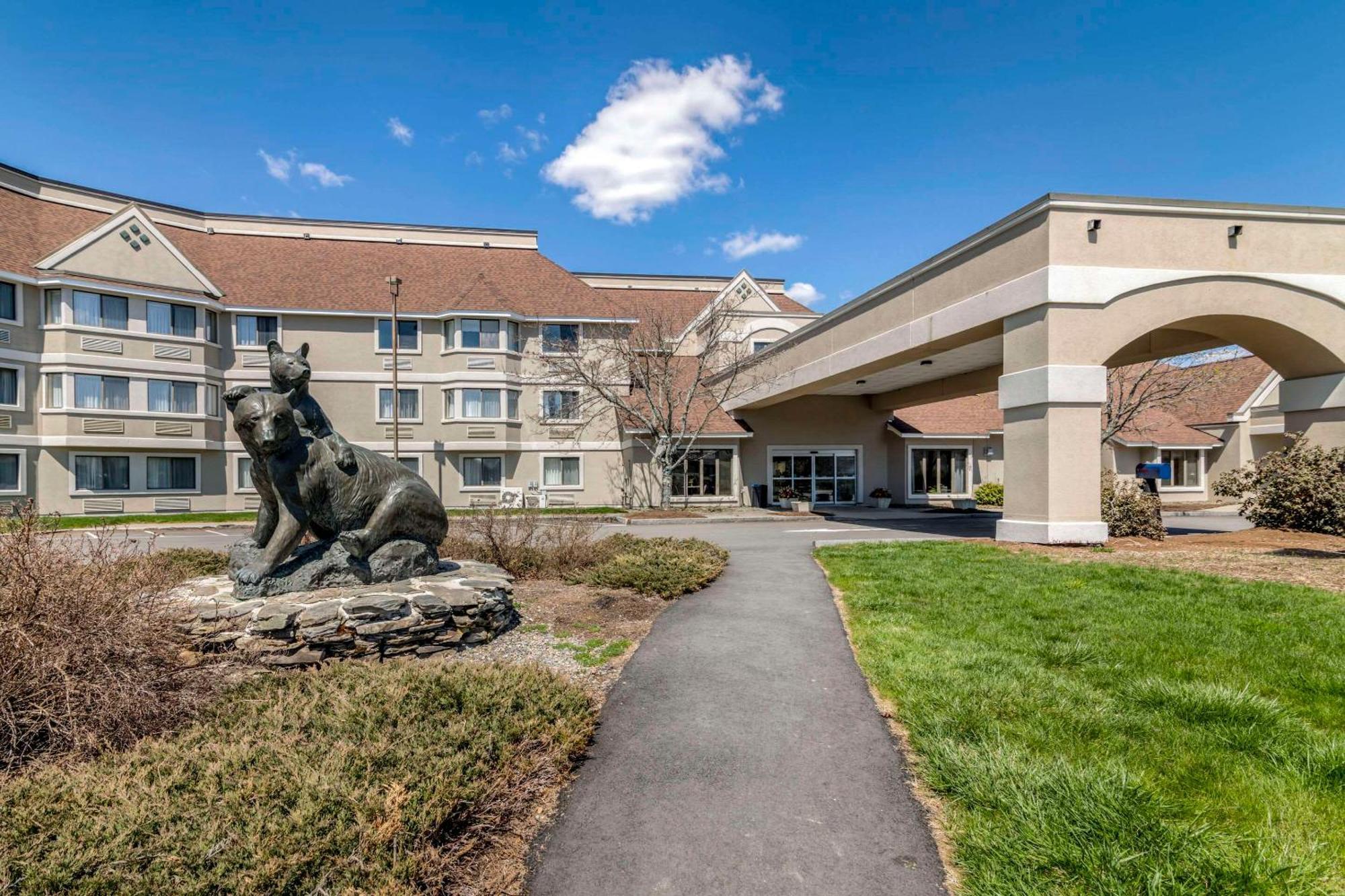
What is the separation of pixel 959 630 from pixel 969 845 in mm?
3873

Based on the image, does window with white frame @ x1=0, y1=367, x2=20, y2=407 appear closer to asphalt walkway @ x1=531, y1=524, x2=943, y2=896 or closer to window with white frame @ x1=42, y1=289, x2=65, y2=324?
window with white frame @ x1=42, y1=289, x2=65, y2=324

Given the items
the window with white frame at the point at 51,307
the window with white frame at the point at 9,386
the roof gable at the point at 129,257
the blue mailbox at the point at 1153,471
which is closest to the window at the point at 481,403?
the roof gable at the point at 129,257

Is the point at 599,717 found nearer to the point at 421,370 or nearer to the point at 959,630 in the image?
the point at 959,630

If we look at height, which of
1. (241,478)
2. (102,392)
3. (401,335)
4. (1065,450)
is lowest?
(241,478)

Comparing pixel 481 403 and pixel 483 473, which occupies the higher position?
pixel 481 403

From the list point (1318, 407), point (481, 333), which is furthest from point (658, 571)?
point (481, 333)

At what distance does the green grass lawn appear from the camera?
2.91m

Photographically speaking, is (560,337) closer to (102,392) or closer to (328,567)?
(102,392)

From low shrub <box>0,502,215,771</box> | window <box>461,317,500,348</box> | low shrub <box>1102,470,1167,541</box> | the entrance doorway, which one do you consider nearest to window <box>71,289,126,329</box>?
window <box>461,317,500,348</box>

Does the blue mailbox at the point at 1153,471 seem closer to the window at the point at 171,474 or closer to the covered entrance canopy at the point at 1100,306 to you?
the covered entrance canopy at the point at 1100,306

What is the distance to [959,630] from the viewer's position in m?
6.70

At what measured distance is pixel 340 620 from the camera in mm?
5984

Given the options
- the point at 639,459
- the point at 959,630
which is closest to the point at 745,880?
the point at 959,630

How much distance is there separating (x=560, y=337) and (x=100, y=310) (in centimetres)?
1781
